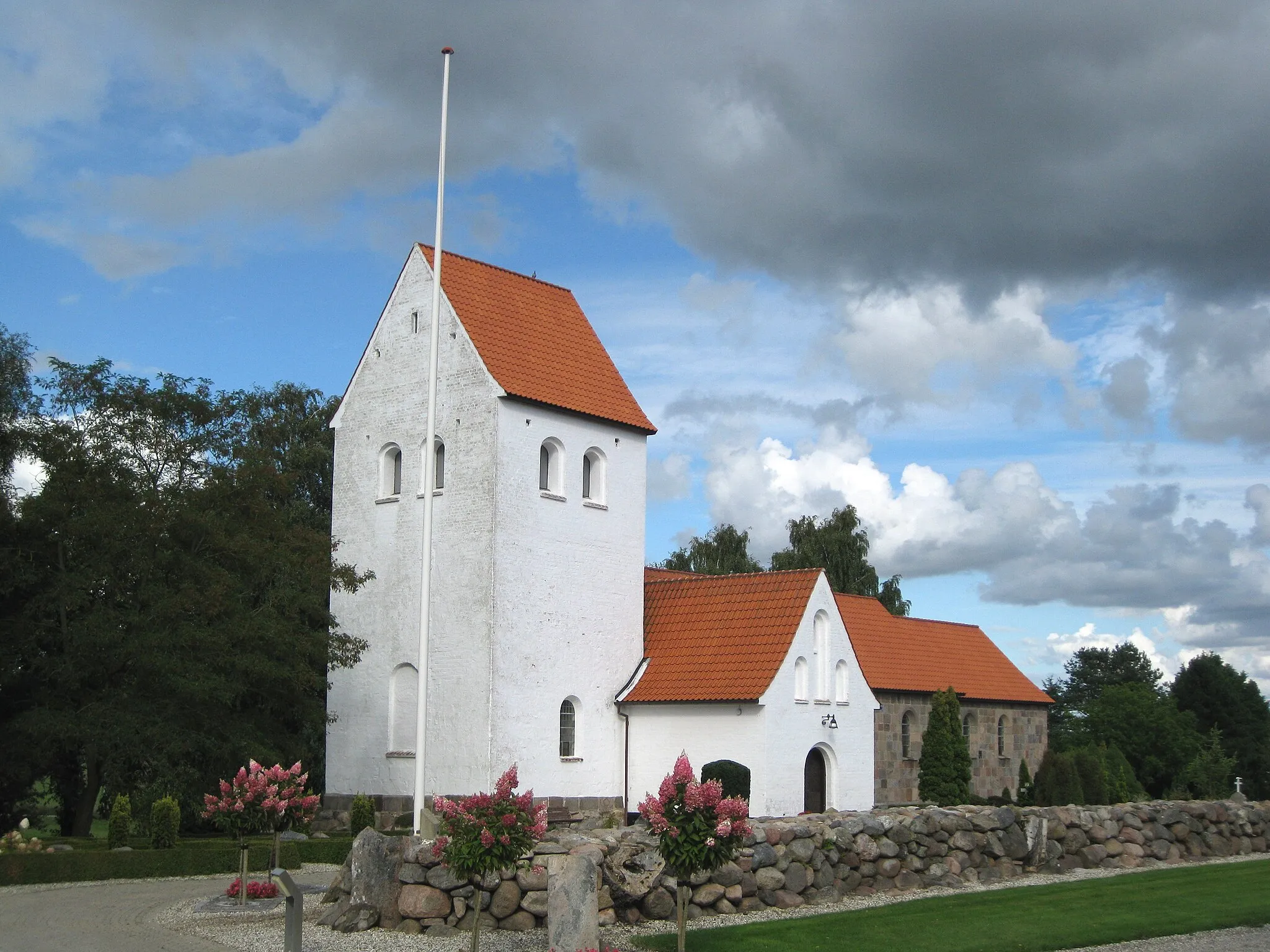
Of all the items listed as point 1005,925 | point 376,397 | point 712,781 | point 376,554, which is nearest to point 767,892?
point 1005,925

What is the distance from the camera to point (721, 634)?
1116 inches

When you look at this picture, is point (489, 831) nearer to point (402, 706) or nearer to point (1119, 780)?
point (402, 706)

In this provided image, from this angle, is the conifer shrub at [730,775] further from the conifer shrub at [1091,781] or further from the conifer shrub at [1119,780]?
the conifer shrub at [1119,780]

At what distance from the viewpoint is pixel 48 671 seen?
79.5ft

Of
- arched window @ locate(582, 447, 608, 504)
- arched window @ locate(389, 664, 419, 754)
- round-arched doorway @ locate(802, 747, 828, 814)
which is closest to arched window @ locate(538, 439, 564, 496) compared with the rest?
arched window @ locate(582, 447, 608, 504)

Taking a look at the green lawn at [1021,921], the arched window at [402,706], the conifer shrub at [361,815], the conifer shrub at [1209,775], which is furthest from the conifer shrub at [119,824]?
the conifer shrub at [1209,775]

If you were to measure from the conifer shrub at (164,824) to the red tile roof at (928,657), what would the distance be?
1847 centimetres

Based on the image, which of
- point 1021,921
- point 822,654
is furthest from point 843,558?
point 1021,921

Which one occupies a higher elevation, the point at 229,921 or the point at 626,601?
the point at 626,601

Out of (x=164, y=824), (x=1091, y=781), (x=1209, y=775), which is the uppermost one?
(x=164, y=824)

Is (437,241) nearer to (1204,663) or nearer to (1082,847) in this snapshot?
(1082,847)

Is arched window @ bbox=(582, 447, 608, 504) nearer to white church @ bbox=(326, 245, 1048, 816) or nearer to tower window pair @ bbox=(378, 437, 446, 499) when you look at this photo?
white church @ bbox=(326, 245, 1048, 816)

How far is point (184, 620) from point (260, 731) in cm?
324

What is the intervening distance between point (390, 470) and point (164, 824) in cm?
Result: 940
